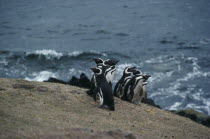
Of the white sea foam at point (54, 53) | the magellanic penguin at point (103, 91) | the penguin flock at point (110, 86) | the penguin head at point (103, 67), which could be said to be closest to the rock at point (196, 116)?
the penguin flock at point (110, 86)

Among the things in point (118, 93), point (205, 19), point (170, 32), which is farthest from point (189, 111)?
point (205, 19)

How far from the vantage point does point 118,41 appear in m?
32.4

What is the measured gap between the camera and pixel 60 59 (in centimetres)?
2786

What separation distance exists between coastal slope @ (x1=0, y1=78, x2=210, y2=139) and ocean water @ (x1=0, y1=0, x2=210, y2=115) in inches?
346

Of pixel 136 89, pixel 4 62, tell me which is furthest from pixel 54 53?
pixel 136 89

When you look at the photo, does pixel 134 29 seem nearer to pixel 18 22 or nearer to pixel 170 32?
pixel 170 32

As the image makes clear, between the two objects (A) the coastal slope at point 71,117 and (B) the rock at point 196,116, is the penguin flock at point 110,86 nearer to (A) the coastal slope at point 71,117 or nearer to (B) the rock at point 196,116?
(A) the coastal slope at point 71,117

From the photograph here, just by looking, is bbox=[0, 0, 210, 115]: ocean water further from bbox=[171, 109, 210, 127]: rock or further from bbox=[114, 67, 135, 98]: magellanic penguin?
bbox=[114, 67, 135, 98]: magellanic penguin

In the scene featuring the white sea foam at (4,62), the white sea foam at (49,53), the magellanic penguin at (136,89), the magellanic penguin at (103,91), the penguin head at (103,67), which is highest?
the penguin head at (103,67)

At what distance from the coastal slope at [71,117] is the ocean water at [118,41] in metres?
8.78

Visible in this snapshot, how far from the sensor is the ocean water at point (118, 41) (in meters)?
23.4

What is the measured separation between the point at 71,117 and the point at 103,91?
1.82 meters

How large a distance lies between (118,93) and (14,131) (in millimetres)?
6258

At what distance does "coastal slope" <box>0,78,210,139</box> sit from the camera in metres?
7.67
